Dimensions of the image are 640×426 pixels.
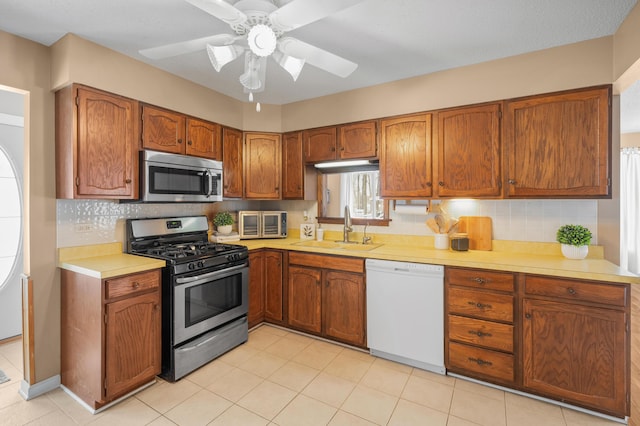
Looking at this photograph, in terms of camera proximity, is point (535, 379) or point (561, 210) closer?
point (535, 379)

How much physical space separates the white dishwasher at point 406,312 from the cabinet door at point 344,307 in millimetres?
89

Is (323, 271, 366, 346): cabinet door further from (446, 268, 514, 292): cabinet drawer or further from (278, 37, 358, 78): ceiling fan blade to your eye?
(278, 37, 358, 78): ceiling fan blade

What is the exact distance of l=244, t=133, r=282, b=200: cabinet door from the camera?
359 centimetres

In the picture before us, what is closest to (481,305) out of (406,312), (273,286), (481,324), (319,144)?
(481,324)

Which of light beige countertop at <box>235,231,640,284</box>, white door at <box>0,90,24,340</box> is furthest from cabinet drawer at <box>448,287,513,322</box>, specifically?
white door at <box>0,90,24,340</box>

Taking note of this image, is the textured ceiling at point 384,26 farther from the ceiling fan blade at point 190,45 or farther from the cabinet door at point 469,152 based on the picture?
the cabinet door at point 469,152

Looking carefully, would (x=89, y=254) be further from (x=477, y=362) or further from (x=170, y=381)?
(x=477, y=362)

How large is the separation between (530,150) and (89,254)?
361 cm

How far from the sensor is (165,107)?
109 inches

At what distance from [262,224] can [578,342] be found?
117 inches

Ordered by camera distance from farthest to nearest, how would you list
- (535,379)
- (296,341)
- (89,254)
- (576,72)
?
(296,341) < (89,254) < (576,72) < (535,379)

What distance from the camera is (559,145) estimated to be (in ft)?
7.61

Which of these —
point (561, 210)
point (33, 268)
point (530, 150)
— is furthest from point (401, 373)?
point (33, 268)

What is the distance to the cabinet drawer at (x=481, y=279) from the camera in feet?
7.30
